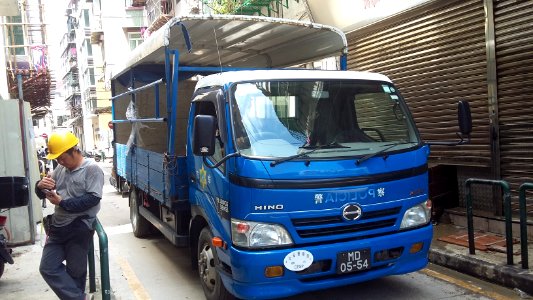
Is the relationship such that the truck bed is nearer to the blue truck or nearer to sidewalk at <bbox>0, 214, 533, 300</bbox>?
the blue truck

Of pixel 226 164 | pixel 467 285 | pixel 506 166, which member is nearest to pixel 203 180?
pixel 226 164

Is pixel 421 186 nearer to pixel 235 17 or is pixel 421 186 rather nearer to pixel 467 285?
pixel 467 285

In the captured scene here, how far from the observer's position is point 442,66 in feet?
23.4

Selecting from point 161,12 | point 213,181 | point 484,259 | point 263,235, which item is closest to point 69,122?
point 161,12

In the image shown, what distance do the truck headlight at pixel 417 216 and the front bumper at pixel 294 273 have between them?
0.42 ft

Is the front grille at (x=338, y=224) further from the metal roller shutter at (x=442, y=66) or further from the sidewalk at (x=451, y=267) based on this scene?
the metal roller shutter at (x=442, y=66)

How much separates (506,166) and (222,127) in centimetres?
439

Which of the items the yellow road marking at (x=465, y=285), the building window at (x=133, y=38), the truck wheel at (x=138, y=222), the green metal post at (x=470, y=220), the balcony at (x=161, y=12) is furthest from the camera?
the building window at (x=133, y=38)

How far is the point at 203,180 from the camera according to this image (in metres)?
4.22

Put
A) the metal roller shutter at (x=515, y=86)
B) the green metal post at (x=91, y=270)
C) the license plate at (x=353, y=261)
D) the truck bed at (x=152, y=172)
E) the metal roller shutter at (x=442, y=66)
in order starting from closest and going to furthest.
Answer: the license plate at (x=353, y=261) < the green metal post at (x=91, y=270) < the truck bed at (x=152, y=172) < the metal roller shutter at (x=515, y=86) < the metal roller shutter at (x=442, y=66)

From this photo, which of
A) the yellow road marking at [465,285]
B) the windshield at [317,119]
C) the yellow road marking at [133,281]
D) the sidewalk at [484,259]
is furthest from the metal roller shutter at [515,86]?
the yellow road marking at [133,281]

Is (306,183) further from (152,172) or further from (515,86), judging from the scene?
(515,86)

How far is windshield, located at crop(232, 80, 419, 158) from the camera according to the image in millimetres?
3709

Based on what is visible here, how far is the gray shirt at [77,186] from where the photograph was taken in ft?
12.1
